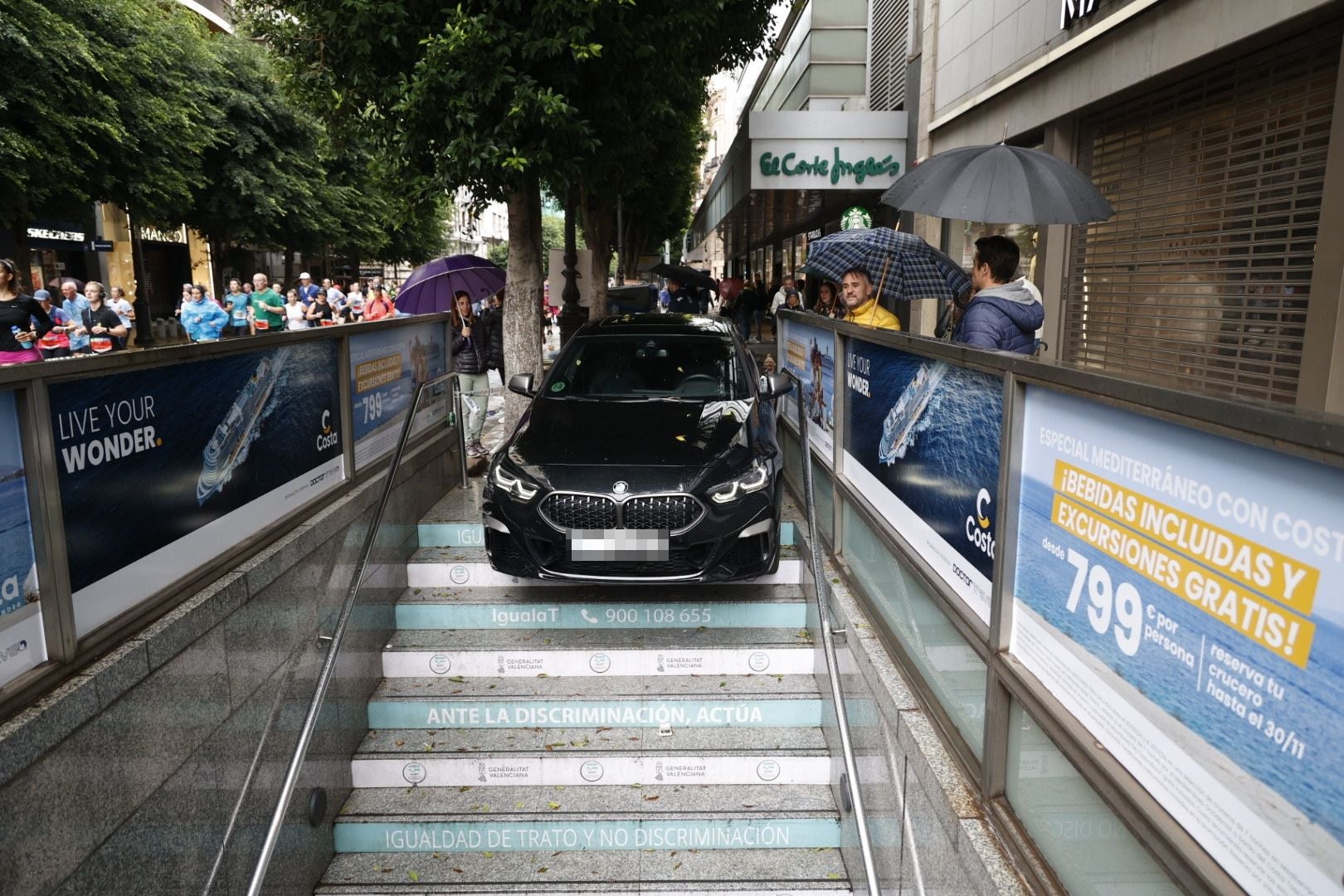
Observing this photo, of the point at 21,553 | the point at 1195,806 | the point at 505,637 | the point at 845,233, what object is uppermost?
the point at 845,233

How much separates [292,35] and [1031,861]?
31.8 ft

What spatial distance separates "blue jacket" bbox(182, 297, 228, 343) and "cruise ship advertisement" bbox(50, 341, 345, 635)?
46.4 ft

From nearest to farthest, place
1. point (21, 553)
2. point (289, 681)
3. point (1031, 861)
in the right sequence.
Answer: point (1031, 861) < point (21, 553) < point (289, 681)

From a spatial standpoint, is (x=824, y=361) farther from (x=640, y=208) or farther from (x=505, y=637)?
(x=640, y=208)

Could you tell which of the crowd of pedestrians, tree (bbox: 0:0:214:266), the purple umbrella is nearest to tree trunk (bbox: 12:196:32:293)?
tree (bbox: 0:0:214:266)

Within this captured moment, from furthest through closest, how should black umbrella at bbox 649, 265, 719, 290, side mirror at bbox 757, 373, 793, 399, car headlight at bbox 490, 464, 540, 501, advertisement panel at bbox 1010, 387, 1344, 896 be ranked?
black umbrella at bbox 649, 265, 719, 290 → side mirror at bbox 757, 373, 793, 399 → car headlight at bbox 490, 464, 540, 501 → advertisement panel at bbox 1010, 387, 1344, 896

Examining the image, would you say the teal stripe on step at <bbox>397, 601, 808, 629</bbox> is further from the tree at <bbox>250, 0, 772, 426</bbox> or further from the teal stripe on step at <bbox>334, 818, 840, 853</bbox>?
the tree at <bbox>250, 0, 772, 426</bbox>

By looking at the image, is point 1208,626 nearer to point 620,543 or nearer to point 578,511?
point 620,543

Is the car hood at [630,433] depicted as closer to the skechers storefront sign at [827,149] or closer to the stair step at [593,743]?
the stair step at [593,743]

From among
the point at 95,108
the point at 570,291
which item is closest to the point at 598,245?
the point at 570,291

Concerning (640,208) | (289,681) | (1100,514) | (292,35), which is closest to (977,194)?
(1100,514)

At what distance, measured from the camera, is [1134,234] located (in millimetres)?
8859

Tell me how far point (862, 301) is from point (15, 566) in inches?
196

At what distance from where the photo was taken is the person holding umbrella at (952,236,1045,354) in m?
4.91
